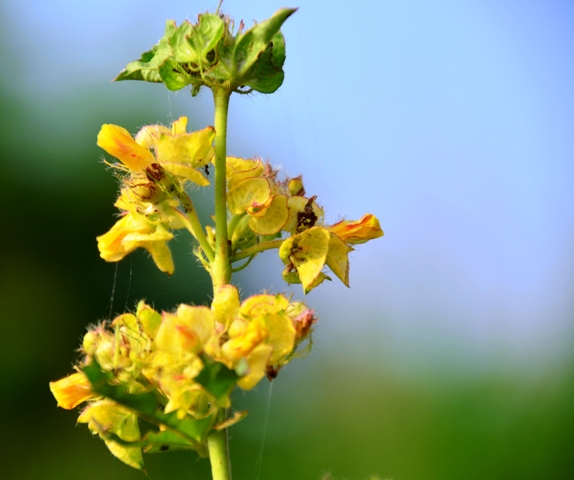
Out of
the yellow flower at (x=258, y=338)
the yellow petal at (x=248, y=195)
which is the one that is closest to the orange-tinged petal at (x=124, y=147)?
the yellow petal at (x=248, y=195)

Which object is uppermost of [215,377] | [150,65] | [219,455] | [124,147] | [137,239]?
[150,65]

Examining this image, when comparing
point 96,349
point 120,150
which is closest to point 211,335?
point 96,349

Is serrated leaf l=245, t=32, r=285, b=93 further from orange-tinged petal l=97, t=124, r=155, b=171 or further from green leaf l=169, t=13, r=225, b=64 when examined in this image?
orange-tinged petal l=97, t=124, r=155, b=171

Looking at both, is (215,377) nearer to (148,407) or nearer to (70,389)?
(148,407)

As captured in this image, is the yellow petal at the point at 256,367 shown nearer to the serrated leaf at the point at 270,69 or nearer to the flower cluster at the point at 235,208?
the flower cluster at the point at 235,208

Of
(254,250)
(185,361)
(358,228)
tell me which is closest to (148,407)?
(185,361)
